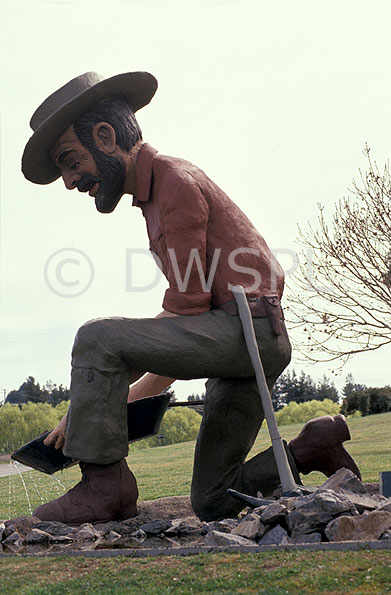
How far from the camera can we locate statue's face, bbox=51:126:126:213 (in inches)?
154

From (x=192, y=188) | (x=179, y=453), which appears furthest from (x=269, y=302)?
(x=179, y=453)

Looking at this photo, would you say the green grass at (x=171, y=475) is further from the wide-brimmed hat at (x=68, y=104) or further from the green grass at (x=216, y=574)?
the green grass at (x=216, y=574)

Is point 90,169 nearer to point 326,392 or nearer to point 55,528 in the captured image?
point 55,528

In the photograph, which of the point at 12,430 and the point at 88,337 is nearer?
the point at 88,337

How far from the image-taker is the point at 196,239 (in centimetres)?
364

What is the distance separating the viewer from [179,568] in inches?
A: 96.6

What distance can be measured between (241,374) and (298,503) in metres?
0.89

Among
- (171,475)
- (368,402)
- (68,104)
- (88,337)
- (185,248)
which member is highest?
(68,104)

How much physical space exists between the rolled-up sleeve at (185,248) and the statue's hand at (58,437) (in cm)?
81

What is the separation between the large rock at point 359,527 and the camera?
2707mm

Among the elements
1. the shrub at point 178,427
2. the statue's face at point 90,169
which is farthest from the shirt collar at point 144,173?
the shrub at point 178,427

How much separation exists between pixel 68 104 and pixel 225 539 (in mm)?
2233

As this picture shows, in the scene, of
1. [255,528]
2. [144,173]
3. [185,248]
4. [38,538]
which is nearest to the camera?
[255,528]

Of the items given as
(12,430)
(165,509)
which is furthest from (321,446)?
(12,430)
